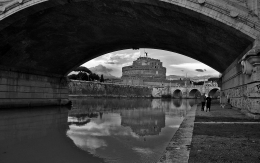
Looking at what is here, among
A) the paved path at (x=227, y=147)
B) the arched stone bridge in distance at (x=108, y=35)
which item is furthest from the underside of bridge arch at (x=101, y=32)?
the paved path at (x=227, y=147)

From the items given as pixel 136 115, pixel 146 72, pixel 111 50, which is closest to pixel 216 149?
pixel 136 115

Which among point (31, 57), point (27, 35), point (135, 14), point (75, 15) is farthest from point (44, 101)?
point (135, 14)

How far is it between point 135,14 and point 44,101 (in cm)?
1249

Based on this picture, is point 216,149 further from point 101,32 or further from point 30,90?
point 30,90

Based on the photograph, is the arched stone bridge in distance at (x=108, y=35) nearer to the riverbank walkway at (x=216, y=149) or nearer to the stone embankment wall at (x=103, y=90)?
the riverbank walkway at (x=216, y=149)

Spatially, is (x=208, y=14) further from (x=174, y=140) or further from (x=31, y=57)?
(x=31, y=57)

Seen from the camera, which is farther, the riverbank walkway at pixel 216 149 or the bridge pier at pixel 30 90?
the bridge pier at pixel 30 90

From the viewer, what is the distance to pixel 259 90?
827 centimetres

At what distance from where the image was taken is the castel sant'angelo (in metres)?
86.8

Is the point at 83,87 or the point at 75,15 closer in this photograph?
the point at 75,15

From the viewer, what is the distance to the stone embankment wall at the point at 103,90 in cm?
4725

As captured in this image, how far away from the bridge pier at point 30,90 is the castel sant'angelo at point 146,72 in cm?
6221

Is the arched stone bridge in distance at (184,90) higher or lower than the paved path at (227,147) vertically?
higher

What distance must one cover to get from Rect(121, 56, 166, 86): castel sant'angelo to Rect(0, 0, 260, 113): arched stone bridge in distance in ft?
213
